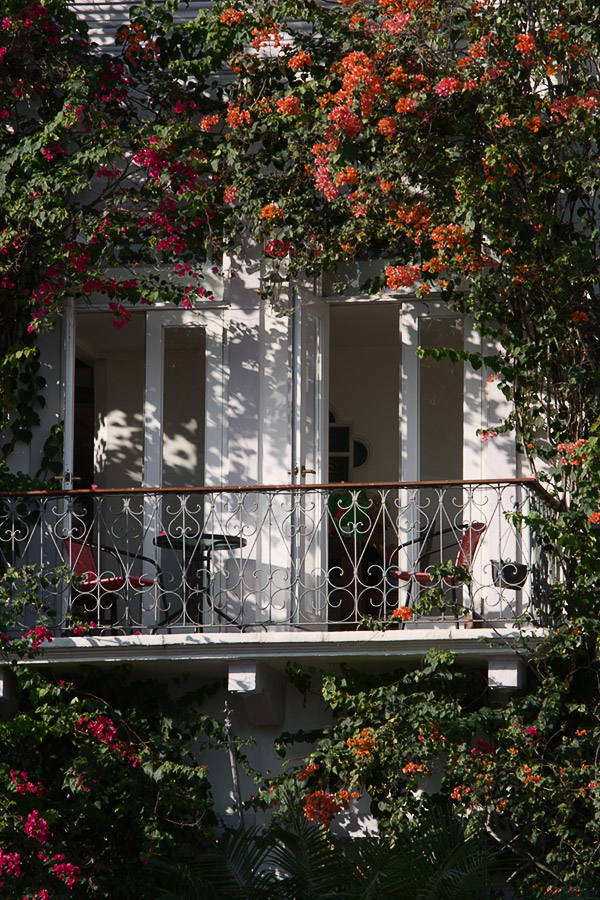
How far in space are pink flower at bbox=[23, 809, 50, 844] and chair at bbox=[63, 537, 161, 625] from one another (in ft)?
4.54

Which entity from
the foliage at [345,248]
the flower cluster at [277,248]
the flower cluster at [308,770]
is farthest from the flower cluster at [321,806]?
the flower cluster at [277,248]

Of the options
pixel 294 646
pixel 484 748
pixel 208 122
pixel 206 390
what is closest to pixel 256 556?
pixel 294 646

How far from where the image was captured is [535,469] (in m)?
10.6

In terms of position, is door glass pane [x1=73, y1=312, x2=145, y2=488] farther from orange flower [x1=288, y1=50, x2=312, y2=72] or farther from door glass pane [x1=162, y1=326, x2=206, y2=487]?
orange flower [x1=288, y1=50, x2=312, y2=72]

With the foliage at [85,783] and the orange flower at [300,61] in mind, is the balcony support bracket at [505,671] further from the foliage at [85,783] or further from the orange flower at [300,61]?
the orange flower at [300,61]

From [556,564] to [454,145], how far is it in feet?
9.64

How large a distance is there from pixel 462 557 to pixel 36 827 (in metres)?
3.27

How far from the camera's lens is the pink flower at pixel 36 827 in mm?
9383

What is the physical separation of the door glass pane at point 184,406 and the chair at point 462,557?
1.89 m

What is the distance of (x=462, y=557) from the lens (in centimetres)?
1024

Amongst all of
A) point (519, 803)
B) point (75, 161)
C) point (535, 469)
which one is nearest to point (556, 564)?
point (535, 469)

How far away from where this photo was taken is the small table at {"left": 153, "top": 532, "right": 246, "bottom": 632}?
10180 millimetres

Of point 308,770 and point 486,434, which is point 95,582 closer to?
point 308,770

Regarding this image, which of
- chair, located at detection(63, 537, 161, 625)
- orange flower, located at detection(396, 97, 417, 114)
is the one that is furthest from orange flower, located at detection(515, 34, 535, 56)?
chair, located at detection(63, 537, 161, 625)
